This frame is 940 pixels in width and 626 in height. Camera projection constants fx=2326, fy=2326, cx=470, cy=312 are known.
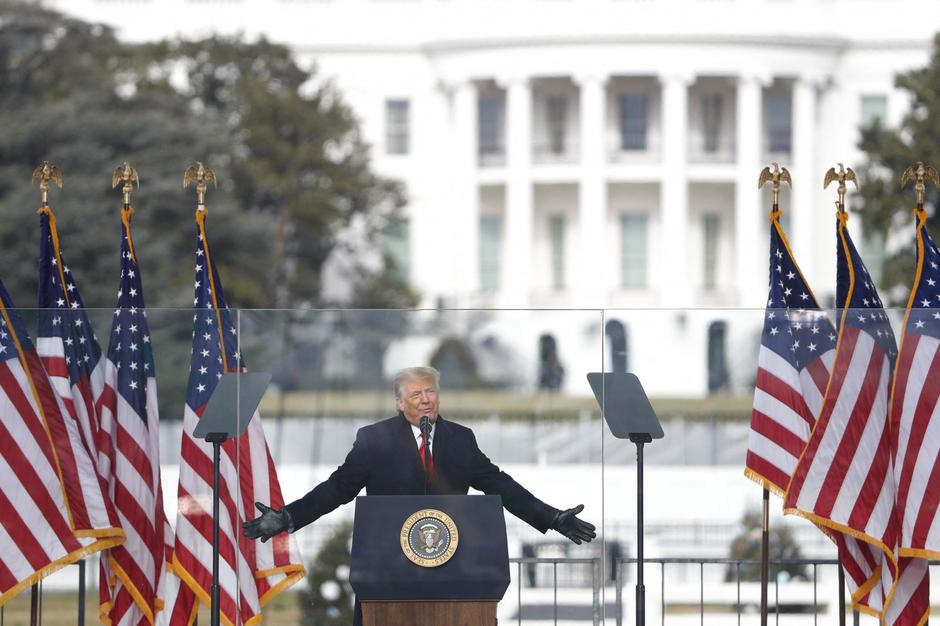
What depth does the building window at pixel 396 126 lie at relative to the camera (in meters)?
62.5

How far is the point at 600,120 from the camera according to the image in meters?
60.1

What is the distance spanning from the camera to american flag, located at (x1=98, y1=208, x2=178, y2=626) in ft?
40.0

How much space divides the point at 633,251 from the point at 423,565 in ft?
167

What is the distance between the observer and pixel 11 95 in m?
39.0

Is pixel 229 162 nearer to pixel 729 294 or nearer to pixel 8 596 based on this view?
pixel 729 294

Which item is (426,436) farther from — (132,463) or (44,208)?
(44,208)

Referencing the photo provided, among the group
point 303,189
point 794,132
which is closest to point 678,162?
point 794,132

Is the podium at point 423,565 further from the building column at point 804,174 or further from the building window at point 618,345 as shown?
the building column at point 804,174

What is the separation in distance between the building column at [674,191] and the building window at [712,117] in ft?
6.66

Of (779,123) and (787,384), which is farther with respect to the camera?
(779,123)

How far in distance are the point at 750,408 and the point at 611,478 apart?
858 mm

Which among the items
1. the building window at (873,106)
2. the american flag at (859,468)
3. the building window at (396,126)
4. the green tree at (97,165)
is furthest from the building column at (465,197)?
the american flag at (859,468)

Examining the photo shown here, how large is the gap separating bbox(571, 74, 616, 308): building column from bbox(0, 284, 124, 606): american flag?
46959 mm

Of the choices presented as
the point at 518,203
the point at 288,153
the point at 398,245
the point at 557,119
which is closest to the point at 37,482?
the point at 288,153
